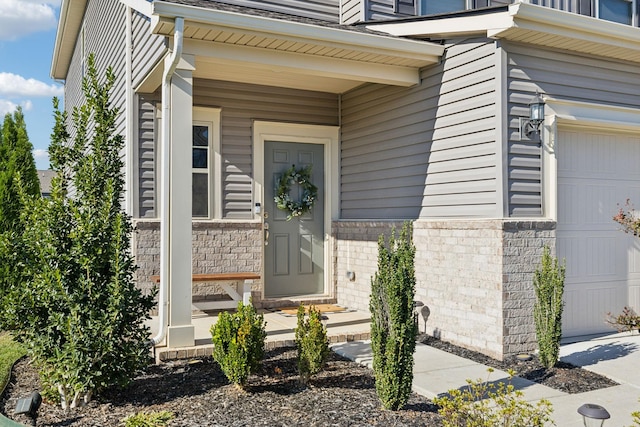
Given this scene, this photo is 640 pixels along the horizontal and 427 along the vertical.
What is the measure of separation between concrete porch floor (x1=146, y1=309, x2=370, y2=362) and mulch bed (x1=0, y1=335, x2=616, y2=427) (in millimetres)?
105

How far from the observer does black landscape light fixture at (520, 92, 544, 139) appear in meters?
5.30

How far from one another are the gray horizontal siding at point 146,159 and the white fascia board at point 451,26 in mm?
2864

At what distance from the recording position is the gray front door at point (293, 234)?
7570 millimetres

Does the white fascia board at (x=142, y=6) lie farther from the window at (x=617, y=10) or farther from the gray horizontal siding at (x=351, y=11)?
the window at (x=617, y=10)

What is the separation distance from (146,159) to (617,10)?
6881mm

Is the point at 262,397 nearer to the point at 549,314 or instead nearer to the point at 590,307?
the point at 549,314

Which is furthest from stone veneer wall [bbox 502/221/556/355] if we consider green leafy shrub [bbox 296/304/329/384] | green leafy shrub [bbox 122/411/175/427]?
green leafy shrub [bbox 122/411/175/427]

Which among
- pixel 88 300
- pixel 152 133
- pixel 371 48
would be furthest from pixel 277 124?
pixel 88 300

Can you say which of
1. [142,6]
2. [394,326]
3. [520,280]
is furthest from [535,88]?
[142,6]

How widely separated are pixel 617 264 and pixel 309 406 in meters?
4.01

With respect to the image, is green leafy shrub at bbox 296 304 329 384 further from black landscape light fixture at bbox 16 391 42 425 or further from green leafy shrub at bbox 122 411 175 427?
black landscape light fixture at bbox 16 391 42 425

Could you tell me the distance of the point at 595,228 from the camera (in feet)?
19.4

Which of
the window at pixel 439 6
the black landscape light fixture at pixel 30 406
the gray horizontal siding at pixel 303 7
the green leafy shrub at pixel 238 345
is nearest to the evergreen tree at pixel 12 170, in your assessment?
→ the black landscape light fixture at pixel 30 406

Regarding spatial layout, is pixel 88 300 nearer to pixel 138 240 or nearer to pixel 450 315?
pixel 138 240
